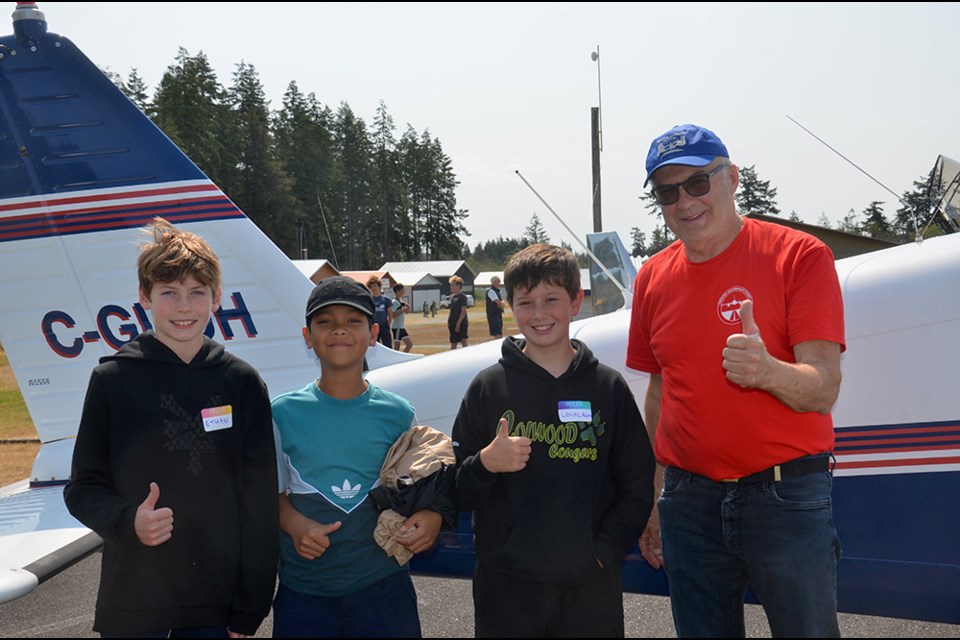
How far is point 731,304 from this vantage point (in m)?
1.91

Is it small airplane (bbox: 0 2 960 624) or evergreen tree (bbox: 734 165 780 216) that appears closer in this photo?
small airplane (bbox: 0 2 960 624)

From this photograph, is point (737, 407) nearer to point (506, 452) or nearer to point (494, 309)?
point (506, 452)

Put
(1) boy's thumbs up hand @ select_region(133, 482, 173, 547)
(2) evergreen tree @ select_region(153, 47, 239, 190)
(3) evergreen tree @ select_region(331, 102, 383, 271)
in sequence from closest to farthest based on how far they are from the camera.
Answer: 1. (1) boy's thumbs up hand @ select_region(133, 482, 173, 547)
2. (2) evergreen tree @ select_region(153, 47, 239, 190)
3. (3) evergreen tree @ select_region(331, 102, 383, 271)

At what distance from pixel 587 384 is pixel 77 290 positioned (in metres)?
2.65

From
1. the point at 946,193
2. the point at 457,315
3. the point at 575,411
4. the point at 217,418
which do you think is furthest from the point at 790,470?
the point at 457,315

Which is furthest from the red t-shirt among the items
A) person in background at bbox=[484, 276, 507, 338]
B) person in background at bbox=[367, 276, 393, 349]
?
person in background at bbox=[484, 276, 507, 338]

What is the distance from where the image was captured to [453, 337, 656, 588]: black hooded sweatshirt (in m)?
1.93

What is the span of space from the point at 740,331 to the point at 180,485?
1493 millimetres

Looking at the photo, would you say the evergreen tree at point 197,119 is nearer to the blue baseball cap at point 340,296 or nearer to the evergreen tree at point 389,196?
the evergreen tree at point 389,196

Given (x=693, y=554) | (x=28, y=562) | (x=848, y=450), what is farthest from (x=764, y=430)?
(x=28, y=562)

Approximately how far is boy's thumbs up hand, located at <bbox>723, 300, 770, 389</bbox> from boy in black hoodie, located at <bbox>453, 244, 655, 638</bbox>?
0.43m

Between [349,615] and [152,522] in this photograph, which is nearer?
[152,522]

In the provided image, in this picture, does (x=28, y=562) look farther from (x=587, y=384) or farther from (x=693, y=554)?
(x=693, y=554)

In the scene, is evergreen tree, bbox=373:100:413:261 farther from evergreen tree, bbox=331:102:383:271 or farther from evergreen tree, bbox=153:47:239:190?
evergreen tree, bbox=153:47:239:190
